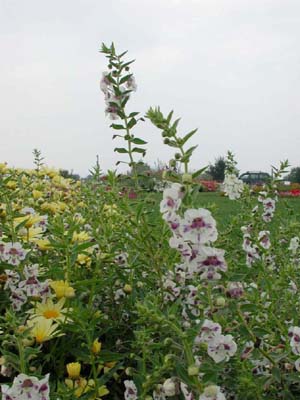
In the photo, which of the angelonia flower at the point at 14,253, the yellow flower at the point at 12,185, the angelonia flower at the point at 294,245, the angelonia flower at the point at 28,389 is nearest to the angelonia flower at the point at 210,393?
the angelonia flower at the point at 28,389

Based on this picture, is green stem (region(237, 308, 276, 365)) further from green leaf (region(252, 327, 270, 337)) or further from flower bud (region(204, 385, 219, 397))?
flower bud (region(204, 385, 219, 397))

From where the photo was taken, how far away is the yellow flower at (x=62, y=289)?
1560 mm

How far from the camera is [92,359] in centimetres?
148

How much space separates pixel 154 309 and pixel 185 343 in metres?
0.09

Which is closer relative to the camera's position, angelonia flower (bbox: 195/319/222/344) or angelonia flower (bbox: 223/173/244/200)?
angelonia flower (bbox: 195/319/222/344)

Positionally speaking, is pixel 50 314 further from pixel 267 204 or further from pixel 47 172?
pixel 47 172

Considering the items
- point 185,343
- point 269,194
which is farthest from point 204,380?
point 269,194

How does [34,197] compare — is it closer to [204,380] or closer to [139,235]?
[139,235]

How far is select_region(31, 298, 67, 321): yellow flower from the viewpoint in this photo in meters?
1.55

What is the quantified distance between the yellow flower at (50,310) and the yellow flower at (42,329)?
5 centimetres

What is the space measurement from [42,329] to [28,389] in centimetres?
25

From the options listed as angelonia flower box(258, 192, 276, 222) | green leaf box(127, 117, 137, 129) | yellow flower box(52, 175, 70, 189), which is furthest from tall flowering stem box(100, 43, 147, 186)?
yellow flower box(52, 175, 70, 189)

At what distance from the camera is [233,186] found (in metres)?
3.00

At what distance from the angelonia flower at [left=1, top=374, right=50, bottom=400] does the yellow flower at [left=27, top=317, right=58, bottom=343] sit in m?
0.21
